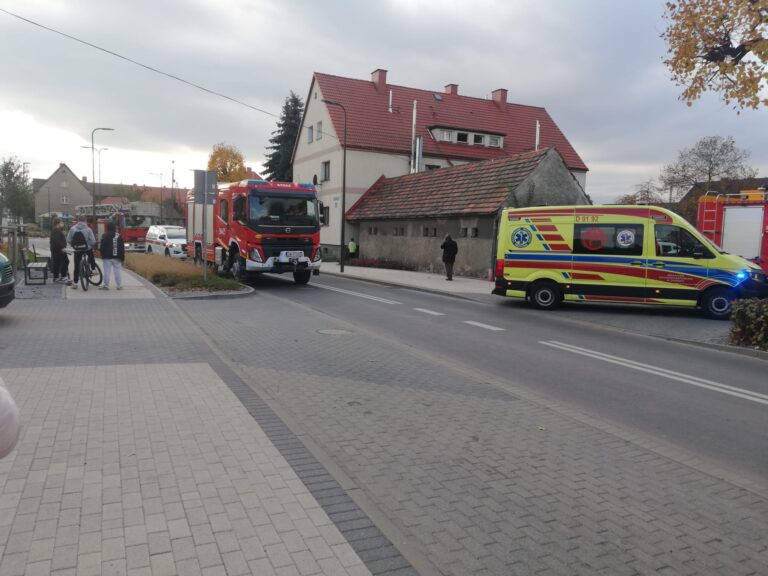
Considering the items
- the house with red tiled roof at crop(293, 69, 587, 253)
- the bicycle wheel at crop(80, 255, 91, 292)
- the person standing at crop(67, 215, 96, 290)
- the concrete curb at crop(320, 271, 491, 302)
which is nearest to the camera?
Answer: the bicycle wheel at crop(80, 255, 91, 292)

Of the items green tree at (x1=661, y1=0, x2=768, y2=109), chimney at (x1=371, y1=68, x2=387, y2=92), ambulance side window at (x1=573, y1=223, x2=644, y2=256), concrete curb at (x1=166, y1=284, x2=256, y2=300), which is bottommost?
concrete curb at (x1=166, y1=284, x2=256, y2=300)

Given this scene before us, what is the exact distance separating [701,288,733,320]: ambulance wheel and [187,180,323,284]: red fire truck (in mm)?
10906

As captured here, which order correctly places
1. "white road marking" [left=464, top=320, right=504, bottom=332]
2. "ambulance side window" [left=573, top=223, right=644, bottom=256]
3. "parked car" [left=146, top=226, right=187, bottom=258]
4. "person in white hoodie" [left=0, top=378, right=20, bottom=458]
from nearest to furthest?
"person in white hoodie" [left=0, top=378, right=20, bottom=458]
"white road marking" [left=464, top=320, right=504, bottom=332]
"ambulance side window" [left=573, top=223, right=644, bottom=256]
"parked car" [left=146, top=226, right=187, bottom=258]

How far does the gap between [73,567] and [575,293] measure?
13691 millimetres

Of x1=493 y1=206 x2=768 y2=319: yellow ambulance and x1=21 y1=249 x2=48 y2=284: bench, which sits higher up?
x1=493 y1=206 x2=768 y2=319: yellow ambulance

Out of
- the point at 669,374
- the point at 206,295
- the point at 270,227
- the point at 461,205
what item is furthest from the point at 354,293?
the point at 669,374

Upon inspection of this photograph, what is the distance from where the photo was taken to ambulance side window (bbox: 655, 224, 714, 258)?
45.4 ft

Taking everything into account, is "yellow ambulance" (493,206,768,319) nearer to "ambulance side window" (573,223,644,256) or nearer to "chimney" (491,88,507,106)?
"ambulance side window" (573,223,644,256)

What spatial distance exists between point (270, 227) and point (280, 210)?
2.01 feet

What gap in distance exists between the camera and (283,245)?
59.4ft

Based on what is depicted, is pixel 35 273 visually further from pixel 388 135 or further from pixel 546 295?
pixel 388 135

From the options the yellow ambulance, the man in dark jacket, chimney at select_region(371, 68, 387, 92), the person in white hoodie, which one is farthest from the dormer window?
the person in white hoodie

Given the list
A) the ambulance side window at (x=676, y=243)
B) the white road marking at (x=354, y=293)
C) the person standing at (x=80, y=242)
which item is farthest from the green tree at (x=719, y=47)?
the person standing at (x=80, y=242)

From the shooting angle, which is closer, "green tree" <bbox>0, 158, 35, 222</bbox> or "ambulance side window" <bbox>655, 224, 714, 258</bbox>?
"ambulance side window" <bbox>655, 224, 714, 258</bbox>
